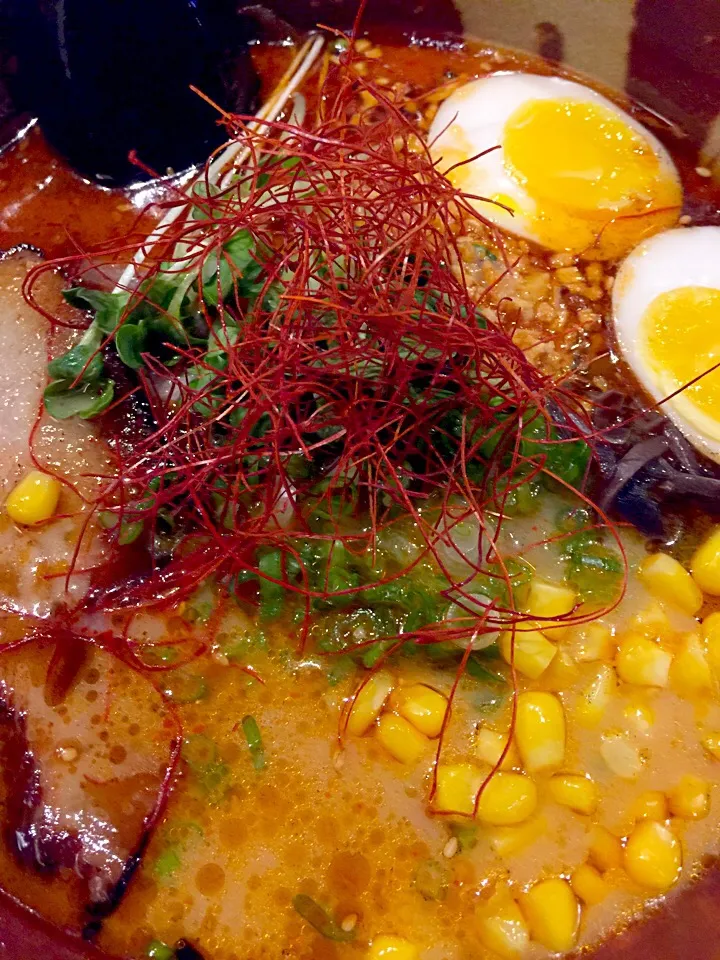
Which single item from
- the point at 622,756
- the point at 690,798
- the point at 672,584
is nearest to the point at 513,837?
the point at 622,756

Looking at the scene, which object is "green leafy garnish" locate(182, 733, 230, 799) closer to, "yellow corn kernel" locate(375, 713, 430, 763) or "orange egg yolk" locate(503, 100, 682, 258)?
"yellow corn kernel" locate(375, 713, 430, 763)

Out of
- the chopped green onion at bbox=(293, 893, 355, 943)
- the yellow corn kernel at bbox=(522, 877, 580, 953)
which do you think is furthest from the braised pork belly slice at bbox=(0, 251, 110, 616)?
the yellow corn kernel at bbox=(522, 877, 580, 953)

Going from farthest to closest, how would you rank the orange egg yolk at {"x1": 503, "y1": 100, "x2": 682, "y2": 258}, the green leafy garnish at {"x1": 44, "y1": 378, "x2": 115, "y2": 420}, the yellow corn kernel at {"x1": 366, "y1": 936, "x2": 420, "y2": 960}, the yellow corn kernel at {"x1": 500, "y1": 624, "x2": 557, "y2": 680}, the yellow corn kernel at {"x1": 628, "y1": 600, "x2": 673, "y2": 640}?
the orange egg yolk at {"x1": 503, "y1": 100, "x2": 682, "y2": 258}
the green leafy garnish at {"x1": 44, "y1": 378, "x2": 115, "y2": 420}
the yellow corn kernel at {"x1": 628, "y1": 600, "x2": 673, "y2": 640}
the yellow corn kernel at {"x1": 500, "y1": 624, "x2": 557, "y2": 680}
the yellow corn kernel at {"x1": 366, "y1": 936, "x2": 420, "y2": 960}

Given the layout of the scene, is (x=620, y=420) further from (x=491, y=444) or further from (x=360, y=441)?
(x=360, y=441)

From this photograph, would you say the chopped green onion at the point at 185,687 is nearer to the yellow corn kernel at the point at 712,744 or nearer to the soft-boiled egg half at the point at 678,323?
the yellow corn kernel at the point at 712,744

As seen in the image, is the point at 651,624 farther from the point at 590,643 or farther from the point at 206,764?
the point at 206,764

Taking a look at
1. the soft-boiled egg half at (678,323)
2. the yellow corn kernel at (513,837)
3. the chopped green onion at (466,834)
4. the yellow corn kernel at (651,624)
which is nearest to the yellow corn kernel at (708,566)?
the yellow corn kernel at (651,624)
